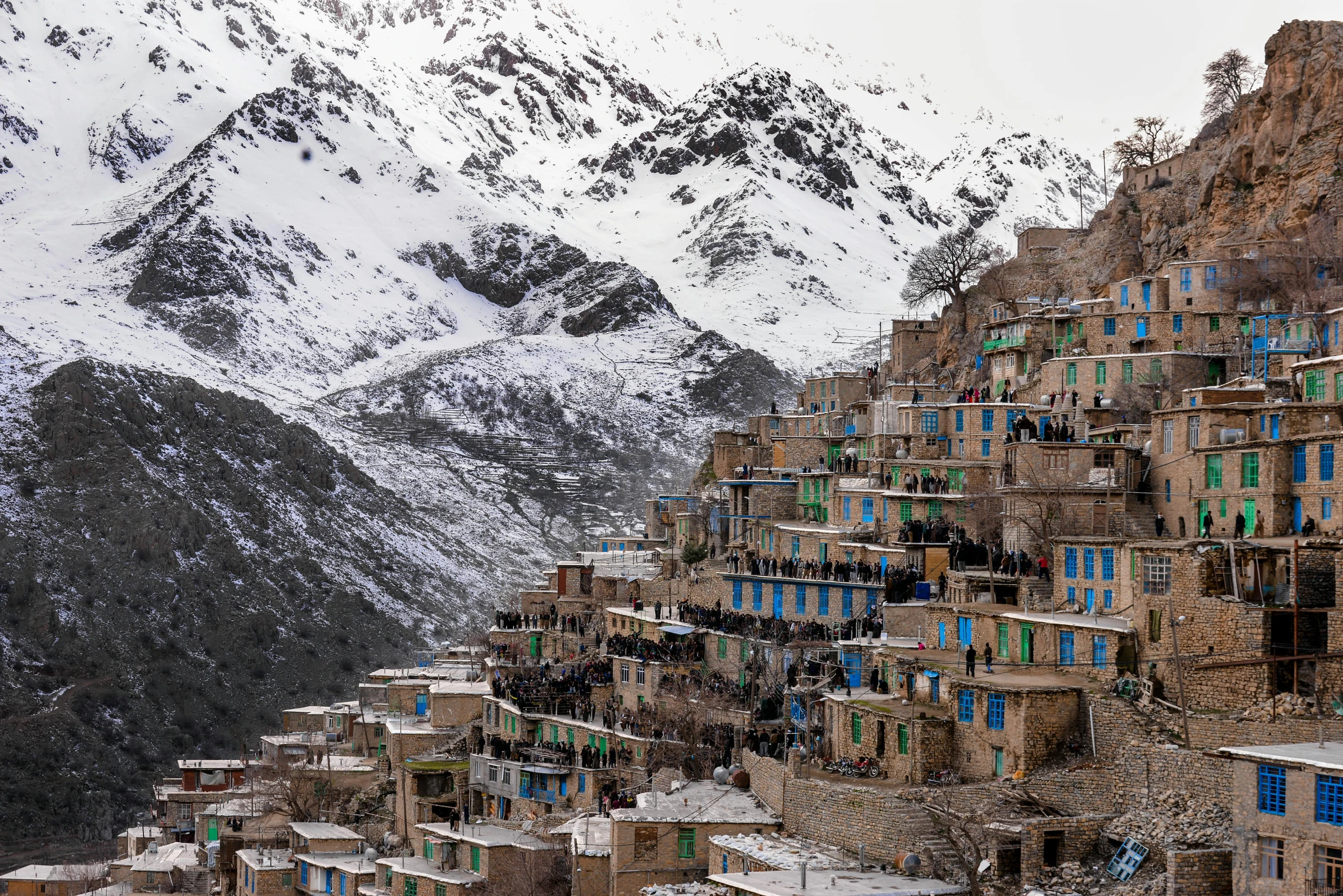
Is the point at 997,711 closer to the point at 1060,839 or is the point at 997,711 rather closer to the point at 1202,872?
the point at 1060,839

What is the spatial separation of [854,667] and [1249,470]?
10471mm

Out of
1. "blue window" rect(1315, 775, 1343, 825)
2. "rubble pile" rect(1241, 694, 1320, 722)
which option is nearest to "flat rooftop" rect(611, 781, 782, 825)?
A: "rubble pile" rect(1241, 694, 1320, 722)

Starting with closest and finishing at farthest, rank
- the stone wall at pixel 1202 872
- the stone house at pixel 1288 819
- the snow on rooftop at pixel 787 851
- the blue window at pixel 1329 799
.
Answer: the blue window at pixel 1329 799
the stone house at pixel 1288 819
the stone wall at pixel 1202 872
the snow on rooftop at pixel 787 851

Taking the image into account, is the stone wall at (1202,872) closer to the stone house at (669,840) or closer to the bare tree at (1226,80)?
the stone house at (669,840)

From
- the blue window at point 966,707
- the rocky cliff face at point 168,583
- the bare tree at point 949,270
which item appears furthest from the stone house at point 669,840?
the rocky cliff face at point 168,583

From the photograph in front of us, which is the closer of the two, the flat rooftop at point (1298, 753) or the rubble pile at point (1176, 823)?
the flat rooftop at point (1298, 753)

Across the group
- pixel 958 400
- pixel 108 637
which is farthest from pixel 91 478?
pixel 958 400

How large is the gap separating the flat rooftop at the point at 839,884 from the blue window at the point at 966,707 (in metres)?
3.65

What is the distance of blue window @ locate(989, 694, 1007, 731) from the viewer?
32688mm

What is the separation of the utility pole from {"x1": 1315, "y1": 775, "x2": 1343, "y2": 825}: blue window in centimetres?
407

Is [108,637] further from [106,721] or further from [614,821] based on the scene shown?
[614,821]

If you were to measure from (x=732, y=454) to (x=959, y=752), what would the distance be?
1528 inches

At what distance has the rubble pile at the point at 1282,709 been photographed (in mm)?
28828

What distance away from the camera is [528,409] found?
196750 millimetres
